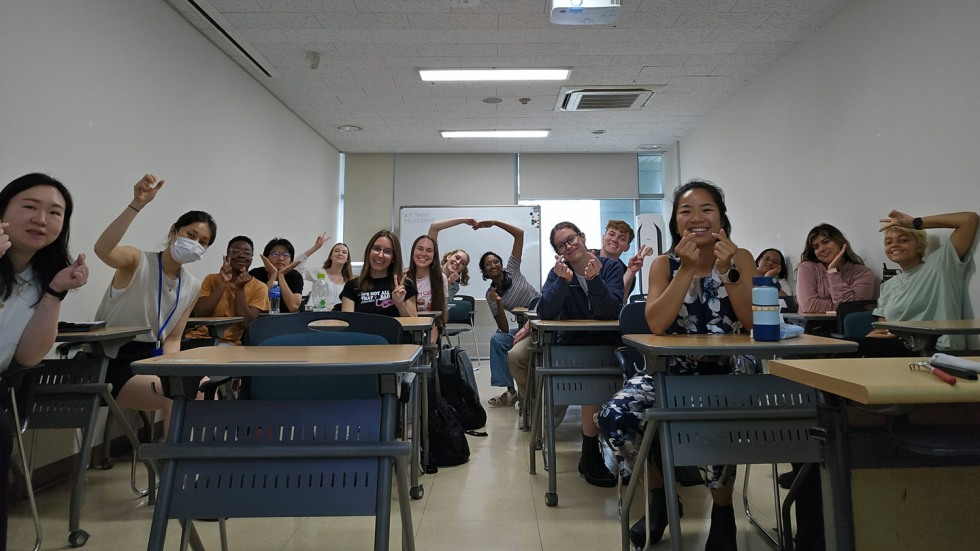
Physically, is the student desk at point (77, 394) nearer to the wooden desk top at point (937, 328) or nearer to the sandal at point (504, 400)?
the sandal at point (504, 400)

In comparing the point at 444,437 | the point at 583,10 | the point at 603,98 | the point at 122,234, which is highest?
the point at 603,98

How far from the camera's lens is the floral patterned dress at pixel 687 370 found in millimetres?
1604

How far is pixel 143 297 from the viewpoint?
2.46 meters

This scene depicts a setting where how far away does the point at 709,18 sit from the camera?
373 centimetres

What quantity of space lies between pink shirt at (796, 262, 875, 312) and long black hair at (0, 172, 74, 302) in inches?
→ 173

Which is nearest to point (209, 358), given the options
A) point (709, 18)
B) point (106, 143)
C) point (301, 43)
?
point (106, 143)

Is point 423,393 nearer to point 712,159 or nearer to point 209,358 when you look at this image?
point 209,358

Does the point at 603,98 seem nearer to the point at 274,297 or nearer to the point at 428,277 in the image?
the point at 428,277

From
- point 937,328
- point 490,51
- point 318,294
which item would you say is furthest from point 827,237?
point 318,294

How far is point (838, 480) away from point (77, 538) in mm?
2399

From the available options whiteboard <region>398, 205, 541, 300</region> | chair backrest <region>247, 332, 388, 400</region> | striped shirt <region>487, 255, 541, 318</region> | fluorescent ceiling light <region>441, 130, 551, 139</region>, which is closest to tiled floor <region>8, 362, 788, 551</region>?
chair backrest <region>247, 332, 388, 400</region>

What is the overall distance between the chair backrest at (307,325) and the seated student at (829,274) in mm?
3415

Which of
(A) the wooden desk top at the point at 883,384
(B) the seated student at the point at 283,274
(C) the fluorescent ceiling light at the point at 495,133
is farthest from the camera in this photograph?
(C) the fluorescent ceiling light at the point at 495,133

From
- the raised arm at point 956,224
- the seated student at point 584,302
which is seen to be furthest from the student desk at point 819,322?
the seated student at point 584,302
